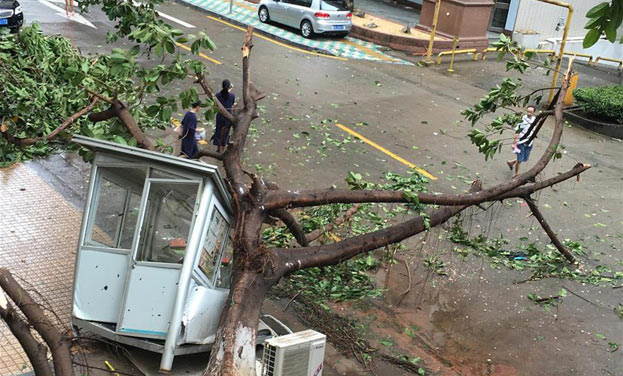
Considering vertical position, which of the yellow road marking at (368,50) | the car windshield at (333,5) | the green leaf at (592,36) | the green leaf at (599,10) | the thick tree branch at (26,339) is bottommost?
the thick tree branch at (26,339)

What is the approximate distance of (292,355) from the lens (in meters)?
6.11

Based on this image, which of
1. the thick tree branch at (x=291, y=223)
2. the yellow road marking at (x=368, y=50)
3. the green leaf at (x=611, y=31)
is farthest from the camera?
the yellow road marking at (x=368, y=50)

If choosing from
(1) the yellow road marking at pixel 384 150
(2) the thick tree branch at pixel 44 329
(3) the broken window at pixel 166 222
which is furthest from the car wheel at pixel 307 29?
(2) the thick tree branch at pixel 44 329

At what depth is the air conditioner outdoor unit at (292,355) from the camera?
6.05 metres

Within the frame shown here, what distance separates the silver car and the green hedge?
25.0 ft

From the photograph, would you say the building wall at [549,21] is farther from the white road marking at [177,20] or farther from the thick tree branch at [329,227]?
the thick tree branch at [329,227]

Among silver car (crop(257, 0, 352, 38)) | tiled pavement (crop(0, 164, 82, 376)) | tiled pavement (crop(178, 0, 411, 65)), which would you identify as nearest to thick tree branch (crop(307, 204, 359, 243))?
tiled pavement (crop(0, 164, 82, 376))

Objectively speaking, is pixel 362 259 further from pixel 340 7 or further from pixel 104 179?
pixel 340 7

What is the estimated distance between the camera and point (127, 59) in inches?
295

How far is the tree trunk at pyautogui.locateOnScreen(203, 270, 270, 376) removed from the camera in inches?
231

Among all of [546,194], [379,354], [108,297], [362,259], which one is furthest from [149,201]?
[546,194]

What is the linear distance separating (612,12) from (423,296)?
16.6 feet

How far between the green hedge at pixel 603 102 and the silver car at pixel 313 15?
761 centimetres

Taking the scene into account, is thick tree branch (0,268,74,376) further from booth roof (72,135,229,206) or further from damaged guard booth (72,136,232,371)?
booth roof (72,135,229,206)
